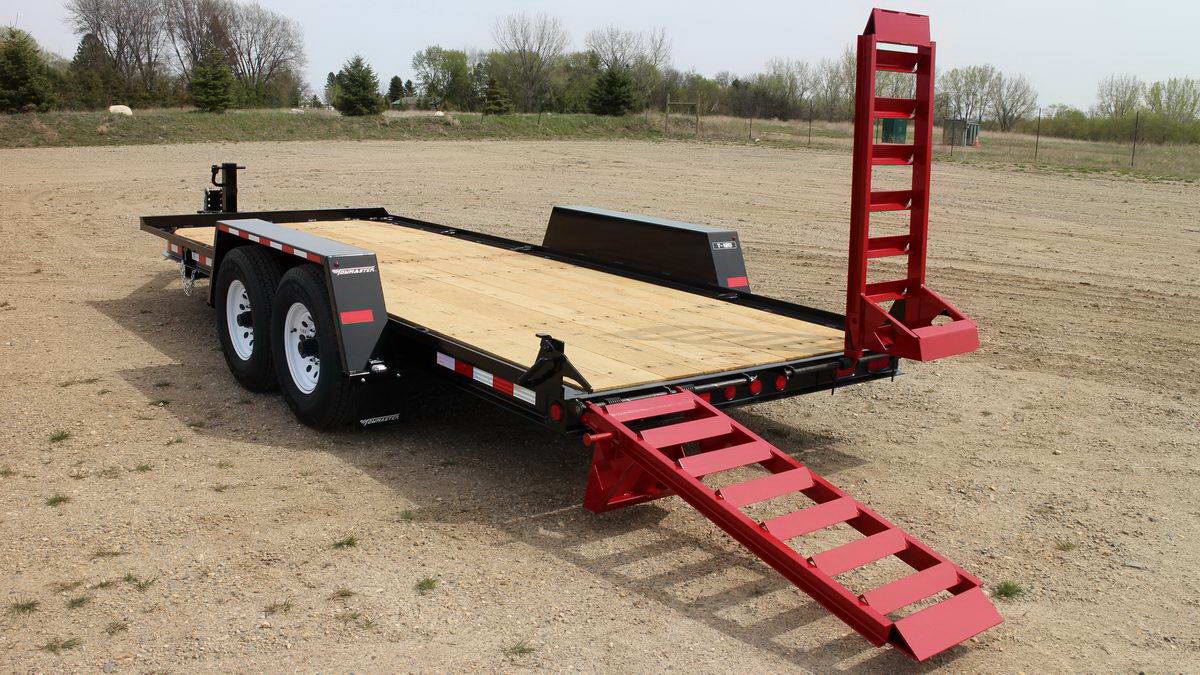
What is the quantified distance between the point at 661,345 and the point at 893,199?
4.29ft

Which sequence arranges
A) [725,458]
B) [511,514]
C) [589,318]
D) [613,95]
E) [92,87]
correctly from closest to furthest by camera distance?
1. [725,458]
2. [511,514]
3. [589,318]
4. [613,95]
5. [92,87]

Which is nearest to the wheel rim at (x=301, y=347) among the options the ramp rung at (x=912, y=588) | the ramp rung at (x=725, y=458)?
the ramp rung at (x=725, y=458)

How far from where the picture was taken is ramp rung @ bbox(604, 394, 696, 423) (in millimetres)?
4137

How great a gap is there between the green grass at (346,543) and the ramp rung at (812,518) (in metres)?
1.66

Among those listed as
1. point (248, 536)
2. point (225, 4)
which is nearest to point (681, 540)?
point (248, 536)

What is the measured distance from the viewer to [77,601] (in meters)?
3.66

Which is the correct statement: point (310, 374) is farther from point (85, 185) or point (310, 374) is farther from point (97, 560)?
point (85, 185)

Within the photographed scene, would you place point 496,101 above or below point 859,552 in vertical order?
above

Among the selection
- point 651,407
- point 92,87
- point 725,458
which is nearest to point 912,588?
→ point 725,458

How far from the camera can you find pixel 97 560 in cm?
399

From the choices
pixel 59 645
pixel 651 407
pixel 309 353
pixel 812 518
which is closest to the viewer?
pixel 59 645

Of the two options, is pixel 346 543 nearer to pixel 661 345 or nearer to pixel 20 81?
pixel 661 345

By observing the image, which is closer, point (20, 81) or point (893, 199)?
point (893, 199)

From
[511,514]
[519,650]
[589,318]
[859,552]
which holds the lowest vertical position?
[519,650]
